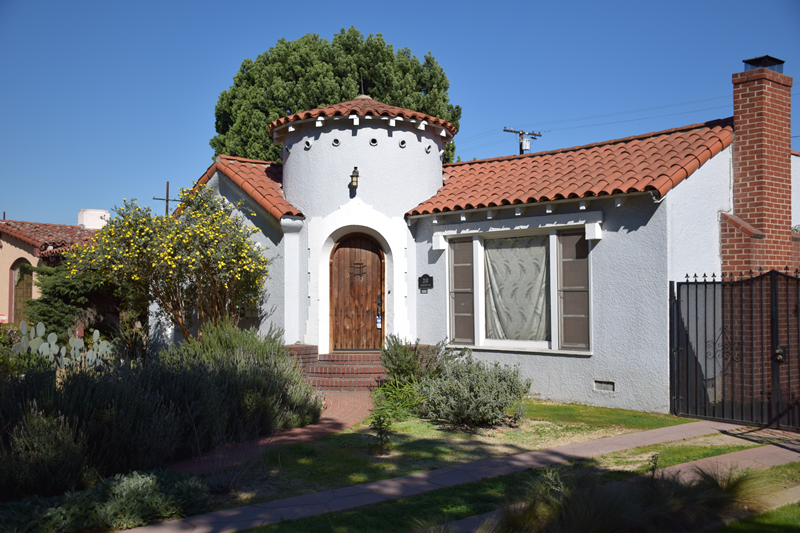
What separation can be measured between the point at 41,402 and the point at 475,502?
3917mm

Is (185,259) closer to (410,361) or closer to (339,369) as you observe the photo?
(339,369)

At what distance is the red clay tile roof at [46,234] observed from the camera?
731 inches

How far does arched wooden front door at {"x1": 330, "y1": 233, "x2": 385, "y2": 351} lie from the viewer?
12.5m

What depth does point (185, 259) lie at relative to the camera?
11.0 metres

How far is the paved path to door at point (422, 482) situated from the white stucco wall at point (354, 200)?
18.9 feet

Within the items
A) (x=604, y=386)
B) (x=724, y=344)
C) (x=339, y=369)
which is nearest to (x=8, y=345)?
(x=339, y=369)

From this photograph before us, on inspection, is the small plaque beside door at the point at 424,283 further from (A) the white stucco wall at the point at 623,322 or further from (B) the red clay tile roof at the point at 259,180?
(B) the red clay tile roof at the point at 259,180

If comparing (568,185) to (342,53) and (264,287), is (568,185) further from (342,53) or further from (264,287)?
(342,53)

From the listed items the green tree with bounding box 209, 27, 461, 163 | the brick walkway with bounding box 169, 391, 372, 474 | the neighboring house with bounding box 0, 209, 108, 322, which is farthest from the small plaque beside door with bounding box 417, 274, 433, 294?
the green tree with bounding box 209, 27, 461, 163

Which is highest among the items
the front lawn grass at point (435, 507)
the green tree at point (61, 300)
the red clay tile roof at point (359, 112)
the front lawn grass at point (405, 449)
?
the red clay tile roof at point (359, 112)

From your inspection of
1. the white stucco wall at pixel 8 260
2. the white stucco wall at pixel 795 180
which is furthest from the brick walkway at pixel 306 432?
the white stucco wall at pixel 8 260

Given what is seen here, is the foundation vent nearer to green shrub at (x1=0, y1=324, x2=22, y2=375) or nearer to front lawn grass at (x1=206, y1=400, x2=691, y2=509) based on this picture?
front lawn grass at (x1=206, y1=400, x2=691, y2=509)

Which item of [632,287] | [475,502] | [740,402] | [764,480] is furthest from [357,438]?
[740,402]

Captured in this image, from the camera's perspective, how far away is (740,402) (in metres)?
8.94
